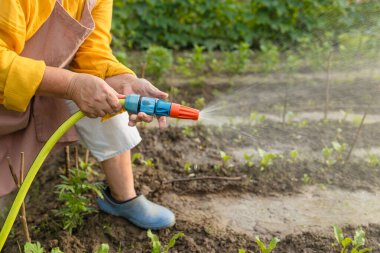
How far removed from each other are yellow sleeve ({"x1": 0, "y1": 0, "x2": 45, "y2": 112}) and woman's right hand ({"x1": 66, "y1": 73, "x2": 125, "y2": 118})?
128mm

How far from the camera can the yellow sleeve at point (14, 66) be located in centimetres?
189

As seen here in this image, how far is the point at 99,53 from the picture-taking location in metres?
2.46

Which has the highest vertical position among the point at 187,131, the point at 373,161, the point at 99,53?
the point at 99,53

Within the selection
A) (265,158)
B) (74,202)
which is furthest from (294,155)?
(74,202)

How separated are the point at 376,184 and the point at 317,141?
592 mm

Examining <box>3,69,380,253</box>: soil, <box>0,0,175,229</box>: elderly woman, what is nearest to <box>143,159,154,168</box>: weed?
<box>3,69,380,253</box>: soil

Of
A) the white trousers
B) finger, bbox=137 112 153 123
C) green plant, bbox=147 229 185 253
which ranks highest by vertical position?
finger, bbox=137 112 153 123

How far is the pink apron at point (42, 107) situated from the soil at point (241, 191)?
1.38 feet

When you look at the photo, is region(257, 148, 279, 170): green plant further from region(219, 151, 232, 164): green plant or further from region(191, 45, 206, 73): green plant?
region(191, 45, 206, 73): green plant

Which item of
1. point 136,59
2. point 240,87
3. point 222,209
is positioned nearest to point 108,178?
point 222,209

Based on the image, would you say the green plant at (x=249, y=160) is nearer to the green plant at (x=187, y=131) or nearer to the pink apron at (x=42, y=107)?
the green plant at (x=187, y=131)

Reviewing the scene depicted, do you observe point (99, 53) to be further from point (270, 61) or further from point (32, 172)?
point (270, 61)

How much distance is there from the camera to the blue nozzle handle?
189 cm

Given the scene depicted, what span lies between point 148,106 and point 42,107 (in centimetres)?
64
